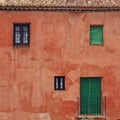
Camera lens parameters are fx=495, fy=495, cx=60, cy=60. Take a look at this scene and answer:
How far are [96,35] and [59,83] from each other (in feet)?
11.6

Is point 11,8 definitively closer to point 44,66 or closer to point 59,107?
point 44,66

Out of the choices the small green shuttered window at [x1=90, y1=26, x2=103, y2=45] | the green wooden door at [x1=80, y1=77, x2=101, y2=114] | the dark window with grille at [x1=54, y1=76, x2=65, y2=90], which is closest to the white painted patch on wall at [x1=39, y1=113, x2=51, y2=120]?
the dark window with grille at [x1=54, y1=76, x2=65, y2=90]

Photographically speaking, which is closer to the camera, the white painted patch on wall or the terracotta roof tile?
the terracotta roof tile

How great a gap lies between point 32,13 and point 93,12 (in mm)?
3516

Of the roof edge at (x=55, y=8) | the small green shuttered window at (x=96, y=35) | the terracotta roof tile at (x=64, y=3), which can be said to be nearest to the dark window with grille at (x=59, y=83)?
the small green shuttered window at (x=96, y=35)

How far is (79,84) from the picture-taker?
28.3 m

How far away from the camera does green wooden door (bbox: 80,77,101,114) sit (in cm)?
2848

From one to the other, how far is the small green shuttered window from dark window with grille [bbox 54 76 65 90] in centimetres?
272

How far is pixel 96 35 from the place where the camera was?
94.4ft

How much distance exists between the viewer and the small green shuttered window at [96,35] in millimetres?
28688

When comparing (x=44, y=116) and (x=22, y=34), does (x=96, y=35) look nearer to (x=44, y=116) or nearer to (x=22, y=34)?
(x=22, y=34)

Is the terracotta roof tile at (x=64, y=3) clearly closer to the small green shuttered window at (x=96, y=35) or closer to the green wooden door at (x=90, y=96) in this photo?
the small green shuttered window at (x=96, y=35)

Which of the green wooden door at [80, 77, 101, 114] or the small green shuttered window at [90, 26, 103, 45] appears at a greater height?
the small green shuttered window at [90, 26, 103, 45]

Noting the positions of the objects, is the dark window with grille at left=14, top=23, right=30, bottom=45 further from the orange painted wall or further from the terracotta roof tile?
the terracotta roof tile
